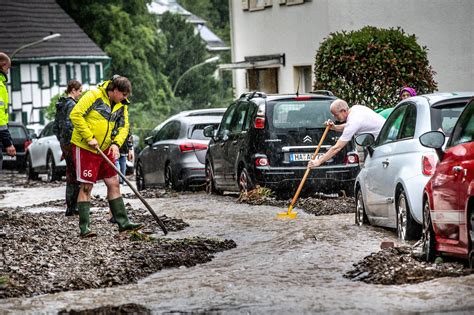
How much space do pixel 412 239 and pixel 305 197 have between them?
7626 millimetres

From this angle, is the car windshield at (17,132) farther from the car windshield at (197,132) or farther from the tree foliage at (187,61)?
the tree foliage at (187,61)

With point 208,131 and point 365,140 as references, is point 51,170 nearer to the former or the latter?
point 208,131

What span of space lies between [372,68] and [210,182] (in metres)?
4.27

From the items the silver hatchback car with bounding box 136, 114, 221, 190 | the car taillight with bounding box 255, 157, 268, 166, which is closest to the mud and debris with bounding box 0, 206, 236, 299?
the car taillight with bounding box 255, 157, 268, 166

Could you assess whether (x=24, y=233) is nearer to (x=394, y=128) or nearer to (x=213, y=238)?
(x=213, y=238)

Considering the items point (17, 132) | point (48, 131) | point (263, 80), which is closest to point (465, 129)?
point (48, 131)

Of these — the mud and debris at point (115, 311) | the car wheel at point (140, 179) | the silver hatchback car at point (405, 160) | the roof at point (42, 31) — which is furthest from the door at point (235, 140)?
the roof at point (42, 31)

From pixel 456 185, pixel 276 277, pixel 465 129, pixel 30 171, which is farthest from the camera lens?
pixel 30 171

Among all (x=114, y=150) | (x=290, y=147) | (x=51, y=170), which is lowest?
(x=51, y=170)

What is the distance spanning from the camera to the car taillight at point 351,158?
20969 mm

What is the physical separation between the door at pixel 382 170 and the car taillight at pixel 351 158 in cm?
528

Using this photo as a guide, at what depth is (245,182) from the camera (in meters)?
21.5

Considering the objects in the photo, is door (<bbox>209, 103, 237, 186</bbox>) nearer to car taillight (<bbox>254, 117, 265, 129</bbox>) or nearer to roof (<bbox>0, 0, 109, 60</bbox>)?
car taillight (<bbox>254, 117, 265, 129</bbox>)

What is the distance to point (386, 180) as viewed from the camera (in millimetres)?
14508
